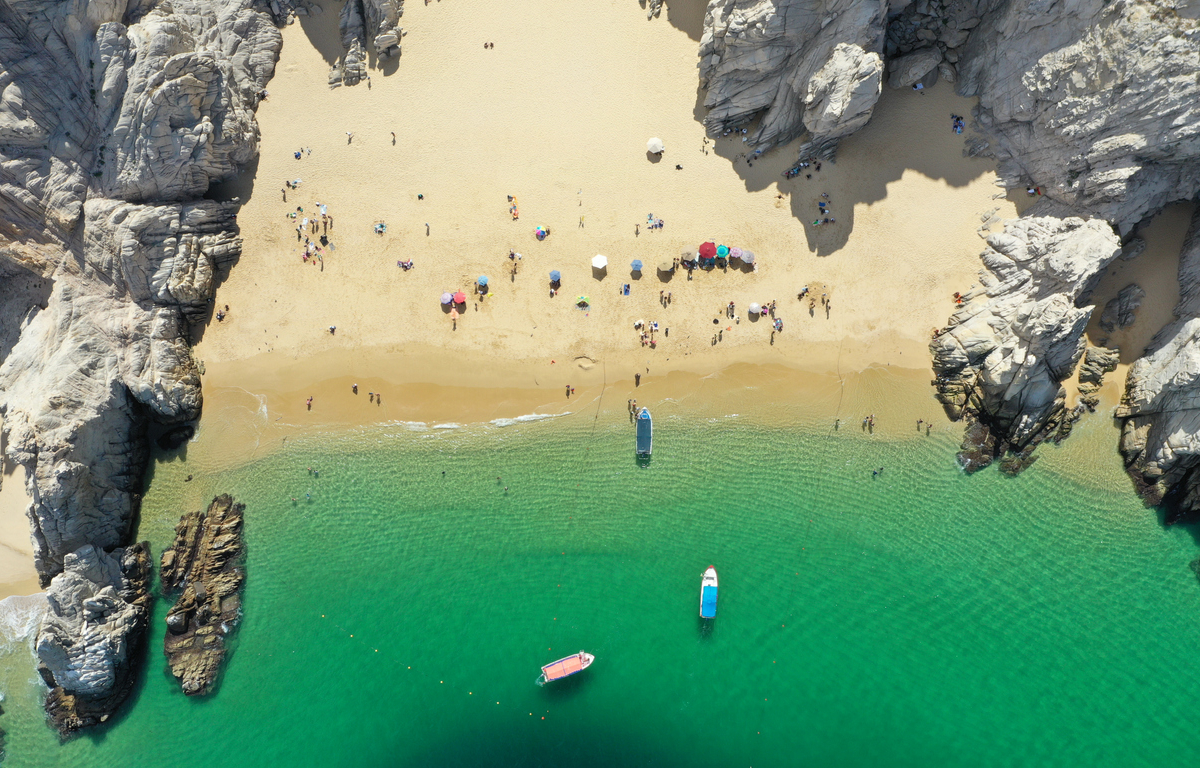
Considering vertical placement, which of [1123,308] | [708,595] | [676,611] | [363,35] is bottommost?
[676,611]

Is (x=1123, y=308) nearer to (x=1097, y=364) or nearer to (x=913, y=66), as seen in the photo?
(x=1097, y=364)

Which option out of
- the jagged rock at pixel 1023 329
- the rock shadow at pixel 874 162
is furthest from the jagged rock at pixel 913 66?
the jagged rock at pixel 1023 329

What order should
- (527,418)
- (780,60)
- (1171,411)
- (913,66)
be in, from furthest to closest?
(527,418) → (913,66) → (780,60) → (1171,411)

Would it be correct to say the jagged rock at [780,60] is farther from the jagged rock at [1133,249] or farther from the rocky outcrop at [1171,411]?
the rocky outcrop at [1171,411]

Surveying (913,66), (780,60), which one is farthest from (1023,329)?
(780,60)

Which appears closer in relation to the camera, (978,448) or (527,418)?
(978,448)

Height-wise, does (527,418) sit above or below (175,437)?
above

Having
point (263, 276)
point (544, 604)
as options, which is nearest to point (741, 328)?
point (544, 604)
